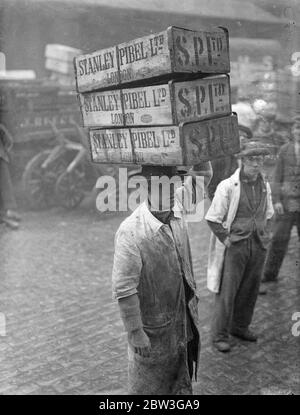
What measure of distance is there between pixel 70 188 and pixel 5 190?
4.47 feet

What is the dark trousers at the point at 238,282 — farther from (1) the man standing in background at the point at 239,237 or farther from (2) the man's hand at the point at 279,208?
(2) the man's hand at the point at 279,208

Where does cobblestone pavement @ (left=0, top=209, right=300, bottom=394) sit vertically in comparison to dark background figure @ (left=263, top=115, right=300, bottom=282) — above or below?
below

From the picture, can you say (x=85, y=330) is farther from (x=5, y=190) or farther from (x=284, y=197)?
(x=5, y=190)

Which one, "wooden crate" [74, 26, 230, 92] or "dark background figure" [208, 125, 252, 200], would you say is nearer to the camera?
"wooden crate" [74, 26, 230, 92]

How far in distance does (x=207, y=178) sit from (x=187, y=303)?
90 centimetres

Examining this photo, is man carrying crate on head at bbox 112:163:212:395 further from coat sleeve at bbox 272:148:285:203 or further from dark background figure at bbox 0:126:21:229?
dark background figure at bbox 0:126:21:229

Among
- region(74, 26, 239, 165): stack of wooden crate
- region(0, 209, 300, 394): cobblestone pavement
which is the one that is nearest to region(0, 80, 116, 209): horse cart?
region(0, 209, 300, 394): cobblestone pavement

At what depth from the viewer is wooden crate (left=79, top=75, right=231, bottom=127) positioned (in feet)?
7.30

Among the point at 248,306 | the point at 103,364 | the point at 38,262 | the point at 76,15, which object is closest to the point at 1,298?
the point at 38,262

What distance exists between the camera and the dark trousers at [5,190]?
766 centimetres

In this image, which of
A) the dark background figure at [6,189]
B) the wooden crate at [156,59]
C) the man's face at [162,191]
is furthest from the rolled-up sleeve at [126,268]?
the dark background figure at [6,189]

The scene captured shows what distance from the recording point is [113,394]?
3688 millimetres

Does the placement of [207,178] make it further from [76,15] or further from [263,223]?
[76,15]

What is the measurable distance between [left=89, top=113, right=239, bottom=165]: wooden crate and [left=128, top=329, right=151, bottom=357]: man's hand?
3.19 ft
